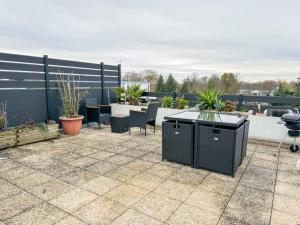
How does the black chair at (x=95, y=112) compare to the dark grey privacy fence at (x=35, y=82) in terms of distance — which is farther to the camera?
the black chair at (x=95, y=112)

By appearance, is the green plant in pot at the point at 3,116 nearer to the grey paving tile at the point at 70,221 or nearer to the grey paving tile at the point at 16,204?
the grey paving tile at the point at 16,204

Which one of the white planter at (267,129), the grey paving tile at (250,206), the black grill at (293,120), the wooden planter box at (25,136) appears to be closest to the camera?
the grey paving tile at (250,206)

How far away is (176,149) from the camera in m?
3.40

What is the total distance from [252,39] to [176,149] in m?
4.94

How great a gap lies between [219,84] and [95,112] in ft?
22.5

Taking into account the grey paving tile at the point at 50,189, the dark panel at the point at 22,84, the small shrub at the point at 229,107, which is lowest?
the grey paving tile at the point at 50,189

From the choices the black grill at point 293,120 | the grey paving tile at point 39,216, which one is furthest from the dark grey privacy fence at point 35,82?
the black grill at point 293,120

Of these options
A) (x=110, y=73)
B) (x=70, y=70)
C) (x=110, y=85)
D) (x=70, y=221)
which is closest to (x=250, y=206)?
(x=70, y=221)

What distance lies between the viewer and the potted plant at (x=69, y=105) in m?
5.36

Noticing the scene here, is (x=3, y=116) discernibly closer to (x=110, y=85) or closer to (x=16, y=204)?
(x=16, y=204)

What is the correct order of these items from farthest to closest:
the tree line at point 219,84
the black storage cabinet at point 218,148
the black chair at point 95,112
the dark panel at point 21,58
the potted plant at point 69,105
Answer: the tree line at point 219,84 < the black chair at point 95,112 < the potted plant at point 69,105 < the dark panel at point 21,58 < the black storage cabinet at point 218,148

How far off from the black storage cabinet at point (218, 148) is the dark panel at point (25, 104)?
13.5ft

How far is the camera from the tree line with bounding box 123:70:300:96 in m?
8.27

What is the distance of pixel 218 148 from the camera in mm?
3006
